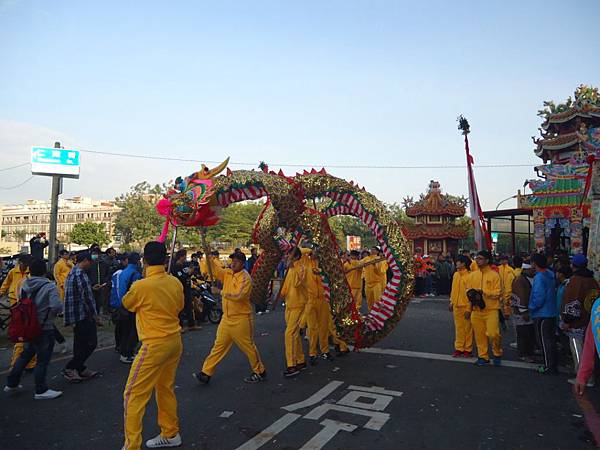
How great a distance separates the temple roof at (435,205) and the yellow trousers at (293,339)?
20.7 metres

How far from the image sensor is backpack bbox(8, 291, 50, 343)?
454 centimetres

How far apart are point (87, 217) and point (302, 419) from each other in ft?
276

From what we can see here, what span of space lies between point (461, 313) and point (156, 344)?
15.7 feet

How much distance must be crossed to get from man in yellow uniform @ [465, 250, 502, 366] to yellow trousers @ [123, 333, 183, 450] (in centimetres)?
425

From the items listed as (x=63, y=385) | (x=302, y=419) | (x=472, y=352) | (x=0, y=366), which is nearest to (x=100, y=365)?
(x=63, y=385)

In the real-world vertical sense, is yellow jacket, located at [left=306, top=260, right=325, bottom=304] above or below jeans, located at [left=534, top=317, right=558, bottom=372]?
above

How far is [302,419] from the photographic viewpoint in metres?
4.03

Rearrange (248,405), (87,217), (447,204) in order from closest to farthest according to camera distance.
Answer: (248,405) < (447,204) < (87,217)

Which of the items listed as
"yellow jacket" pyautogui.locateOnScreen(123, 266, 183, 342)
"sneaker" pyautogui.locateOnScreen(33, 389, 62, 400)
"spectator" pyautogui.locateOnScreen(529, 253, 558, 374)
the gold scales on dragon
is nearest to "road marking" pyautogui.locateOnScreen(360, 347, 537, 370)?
"spectator" pyautogui.locateOnScreen(529, 253, 558, 374)

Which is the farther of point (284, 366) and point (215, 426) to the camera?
point (284, 366)

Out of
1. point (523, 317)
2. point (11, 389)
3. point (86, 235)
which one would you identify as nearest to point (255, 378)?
point (11, 389)

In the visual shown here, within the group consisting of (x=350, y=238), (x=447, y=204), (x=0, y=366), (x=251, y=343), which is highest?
(x=447, y=204)

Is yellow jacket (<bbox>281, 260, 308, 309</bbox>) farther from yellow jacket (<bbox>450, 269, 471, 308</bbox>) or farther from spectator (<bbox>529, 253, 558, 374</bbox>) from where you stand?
spectator (<bbox>529, 253, 558, 374</bbox>)

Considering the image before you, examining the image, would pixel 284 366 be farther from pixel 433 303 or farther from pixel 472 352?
pixel 433 303
